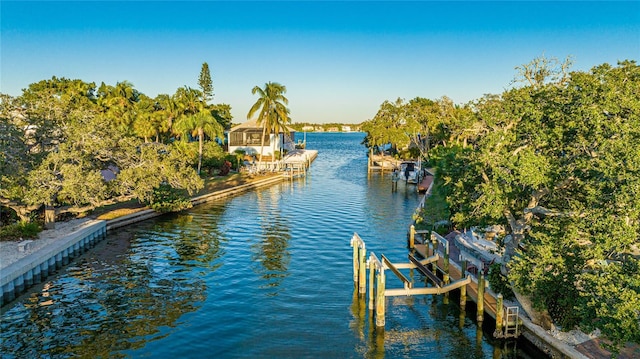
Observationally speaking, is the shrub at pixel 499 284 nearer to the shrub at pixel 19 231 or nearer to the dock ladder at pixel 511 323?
the dock ladder at pixel 511 323

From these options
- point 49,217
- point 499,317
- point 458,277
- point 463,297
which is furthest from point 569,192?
point 49,217

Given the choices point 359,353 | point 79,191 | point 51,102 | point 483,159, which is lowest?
point 359,353

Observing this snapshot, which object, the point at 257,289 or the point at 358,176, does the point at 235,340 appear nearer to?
the point at 257,289

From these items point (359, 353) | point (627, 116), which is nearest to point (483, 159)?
point (627, 116)

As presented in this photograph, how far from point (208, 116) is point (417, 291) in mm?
48155

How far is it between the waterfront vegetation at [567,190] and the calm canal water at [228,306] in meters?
4.17

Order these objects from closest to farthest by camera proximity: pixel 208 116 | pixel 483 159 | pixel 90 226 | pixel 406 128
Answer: pixel 483 159 → pixel 90 226 → pixel 208 116 → pixel 406 128

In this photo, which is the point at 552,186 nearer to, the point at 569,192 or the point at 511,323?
the point at 569,192

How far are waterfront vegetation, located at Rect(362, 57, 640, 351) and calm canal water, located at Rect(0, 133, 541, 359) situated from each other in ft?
13.7

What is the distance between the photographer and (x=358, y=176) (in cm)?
7888

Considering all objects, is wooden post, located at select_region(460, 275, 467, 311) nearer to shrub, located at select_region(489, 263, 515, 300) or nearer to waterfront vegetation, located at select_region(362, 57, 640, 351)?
shrub, located at select_region(489, 263, 515, 300)

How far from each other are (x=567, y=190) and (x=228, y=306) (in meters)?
16.5

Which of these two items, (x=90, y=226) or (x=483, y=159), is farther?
(x=90, y=226)

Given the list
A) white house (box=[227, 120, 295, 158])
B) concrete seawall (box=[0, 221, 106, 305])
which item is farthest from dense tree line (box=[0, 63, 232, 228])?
white house (box=[227, 120, 295, 158])
